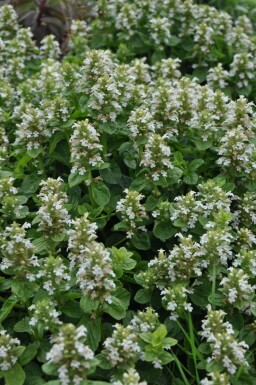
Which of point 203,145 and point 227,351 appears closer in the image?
point 227,351

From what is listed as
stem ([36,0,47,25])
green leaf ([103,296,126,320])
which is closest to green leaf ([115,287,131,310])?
green leaf ([103,296,126,320])

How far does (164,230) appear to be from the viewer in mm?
2996

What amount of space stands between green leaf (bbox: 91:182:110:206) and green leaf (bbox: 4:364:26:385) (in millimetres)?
919

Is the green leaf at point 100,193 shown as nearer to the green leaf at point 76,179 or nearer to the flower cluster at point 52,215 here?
the green leaf at point 76,179

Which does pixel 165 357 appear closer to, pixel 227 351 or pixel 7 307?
pixel 227 351

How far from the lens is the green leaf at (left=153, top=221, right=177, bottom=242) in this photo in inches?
117

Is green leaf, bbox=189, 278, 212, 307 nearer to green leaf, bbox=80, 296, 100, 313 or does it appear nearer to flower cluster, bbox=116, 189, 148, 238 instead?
flower cluster, bbox=116, 189, 148, 238

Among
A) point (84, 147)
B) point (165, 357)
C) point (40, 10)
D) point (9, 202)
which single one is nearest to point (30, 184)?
point (9, 202)

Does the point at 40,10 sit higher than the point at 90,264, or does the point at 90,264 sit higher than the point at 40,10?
the point at 90,264

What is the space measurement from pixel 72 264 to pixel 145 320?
15.4 inches

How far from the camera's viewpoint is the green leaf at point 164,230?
296 centimetres

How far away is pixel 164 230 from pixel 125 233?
1.02ft

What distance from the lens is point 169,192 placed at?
3.22 m

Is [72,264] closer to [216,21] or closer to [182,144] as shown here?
[182,144]
